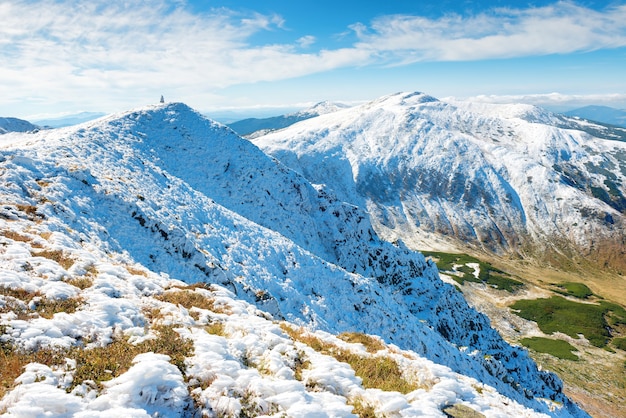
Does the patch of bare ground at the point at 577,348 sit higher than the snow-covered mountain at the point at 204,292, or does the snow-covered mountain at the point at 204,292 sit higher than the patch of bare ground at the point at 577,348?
the snow-covered mountain at the point at 204,292

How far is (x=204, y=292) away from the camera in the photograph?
57.3 ft

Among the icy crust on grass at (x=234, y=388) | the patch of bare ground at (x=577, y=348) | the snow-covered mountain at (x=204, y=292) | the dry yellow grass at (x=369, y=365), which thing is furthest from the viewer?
the patch of bare ground at (x=577, y=348)

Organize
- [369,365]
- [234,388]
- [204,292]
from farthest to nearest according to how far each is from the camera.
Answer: [204,292] → [369,365] → [234,388]

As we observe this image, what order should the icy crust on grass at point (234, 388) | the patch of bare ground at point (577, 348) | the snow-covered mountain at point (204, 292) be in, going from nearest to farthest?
1. the icy crust on grass at point (234, 388)
2. the snow-covered mountain at point (204, 292)
3. the patch of bare ground at point (577, 348)

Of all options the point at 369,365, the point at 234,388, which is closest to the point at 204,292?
the point at 369,365

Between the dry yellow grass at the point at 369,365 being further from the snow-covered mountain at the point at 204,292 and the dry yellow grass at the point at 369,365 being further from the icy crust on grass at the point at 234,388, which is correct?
the icy crust on grass at the point at 234,388

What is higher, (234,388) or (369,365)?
(234,388)

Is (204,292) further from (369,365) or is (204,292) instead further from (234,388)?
(234,388)

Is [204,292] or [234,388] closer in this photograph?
[234,388]

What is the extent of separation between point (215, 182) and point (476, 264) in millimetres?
118385

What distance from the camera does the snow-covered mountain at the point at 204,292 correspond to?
8.41m

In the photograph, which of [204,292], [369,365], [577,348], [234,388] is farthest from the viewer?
[577,348]

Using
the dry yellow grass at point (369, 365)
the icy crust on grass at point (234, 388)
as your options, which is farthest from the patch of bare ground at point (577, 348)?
the icy crust on grass at point (234, 388)

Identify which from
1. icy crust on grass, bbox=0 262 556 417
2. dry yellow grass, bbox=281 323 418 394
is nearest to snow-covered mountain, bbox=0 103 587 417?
icy crust on grass, bbox=0 262 556 417
